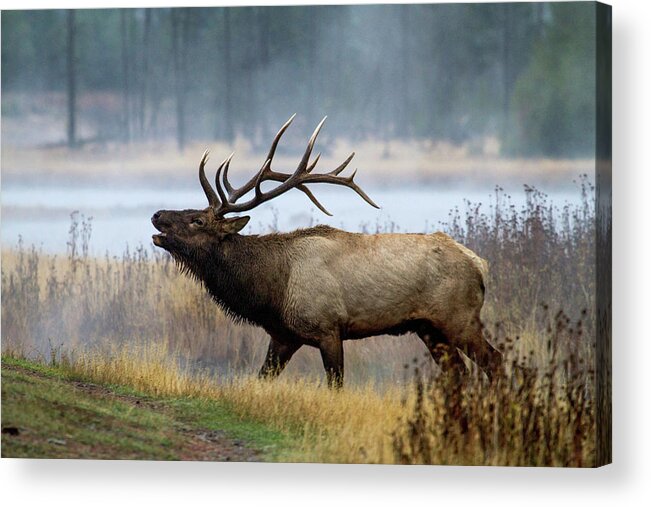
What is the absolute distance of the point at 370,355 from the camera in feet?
43.2

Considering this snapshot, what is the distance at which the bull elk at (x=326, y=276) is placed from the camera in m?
13.0

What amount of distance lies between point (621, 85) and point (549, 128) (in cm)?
63

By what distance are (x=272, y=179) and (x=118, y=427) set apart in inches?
89.1

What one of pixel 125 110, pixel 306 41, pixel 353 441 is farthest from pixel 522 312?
pixel 125 110

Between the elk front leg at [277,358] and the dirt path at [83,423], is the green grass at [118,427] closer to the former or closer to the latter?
the dirt path at [83,423]

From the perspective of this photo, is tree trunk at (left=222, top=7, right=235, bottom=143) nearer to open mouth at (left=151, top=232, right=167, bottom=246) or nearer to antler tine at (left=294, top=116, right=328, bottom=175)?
antler tine at (left=294, top=116, right=328, bottom=175)

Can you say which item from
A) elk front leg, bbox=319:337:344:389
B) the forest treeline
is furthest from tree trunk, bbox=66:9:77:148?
elk front leg, bbox=319:337:344:389

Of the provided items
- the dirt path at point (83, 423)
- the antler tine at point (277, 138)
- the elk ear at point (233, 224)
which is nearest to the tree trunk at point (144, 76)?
the elk ear at point (233, 224)

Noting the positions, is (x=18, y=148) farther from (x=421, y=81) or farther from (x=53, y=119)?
(x=421, y=81)

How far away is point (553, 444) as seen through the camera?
12172mm

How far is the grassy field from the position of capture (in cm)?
1218

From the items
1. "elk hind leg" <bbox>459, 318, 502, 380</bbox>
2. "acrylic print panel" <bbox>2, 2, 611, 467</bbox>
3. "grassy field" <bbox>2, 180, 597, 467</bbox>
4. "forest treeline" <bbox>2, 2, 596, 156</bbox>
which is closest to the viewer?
"grassy field" <bbox>2, 180, 597, 467</bbox>

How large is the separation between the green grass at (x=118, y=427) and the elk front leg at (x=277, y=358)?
47 centimetres

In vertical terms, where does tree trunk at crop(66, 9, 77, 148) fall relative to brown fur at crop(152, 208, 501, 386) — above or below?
above
